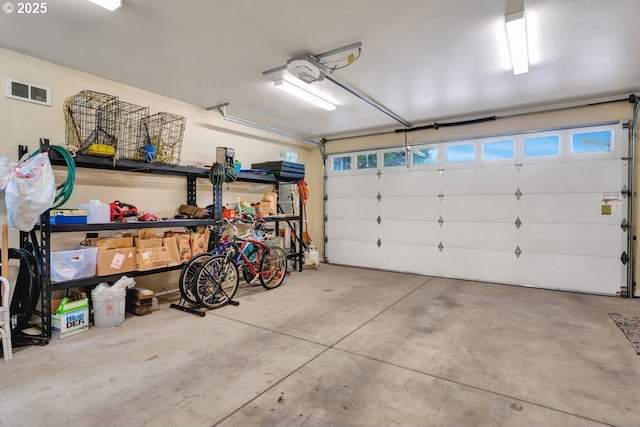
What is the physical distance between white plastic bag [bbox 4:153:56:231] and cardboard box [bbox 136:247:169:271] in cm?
96

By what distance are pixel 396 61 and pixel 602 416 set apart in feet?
10.8

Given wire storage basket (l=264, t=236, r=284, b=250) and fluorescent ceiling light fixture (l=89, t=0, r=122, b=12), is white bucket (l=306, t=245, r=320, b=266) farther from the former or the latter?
fluorescent ceiling light fixture (l=89, t=0, r=122, b=12)

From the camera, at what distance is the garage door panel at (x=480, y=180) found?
5.07 m

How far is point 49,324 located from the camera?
9.37 ft

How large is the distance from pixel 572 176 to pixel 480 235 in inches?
60.1

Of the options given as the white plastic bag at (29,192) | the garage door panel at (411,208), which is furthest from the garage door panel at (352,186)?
the white plastic bag at (29,192)

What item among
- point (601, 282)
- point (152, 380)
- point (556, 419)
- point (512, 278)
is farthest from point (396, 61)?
point (601, 282)

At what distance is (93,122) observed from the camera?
3559 mm

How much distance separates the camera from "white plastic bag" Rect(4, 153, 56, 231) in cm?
257

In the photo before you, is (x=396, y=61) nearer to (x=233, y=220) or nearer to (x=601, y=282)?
(x=233, y=220)

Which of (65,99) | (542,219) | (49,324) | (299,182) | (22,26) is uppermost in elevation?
(22,26)

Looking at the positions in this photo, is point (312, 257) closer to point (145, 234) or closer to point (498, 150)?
point (145, 234)

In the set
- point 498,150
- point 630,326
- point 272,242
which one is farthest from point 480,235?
point 272,242

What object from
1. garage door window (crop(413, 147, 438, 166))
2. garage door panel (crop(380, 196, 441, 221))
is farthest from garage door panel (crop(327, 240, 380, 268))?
garage door window (crop(413, 147, 438, 166))
